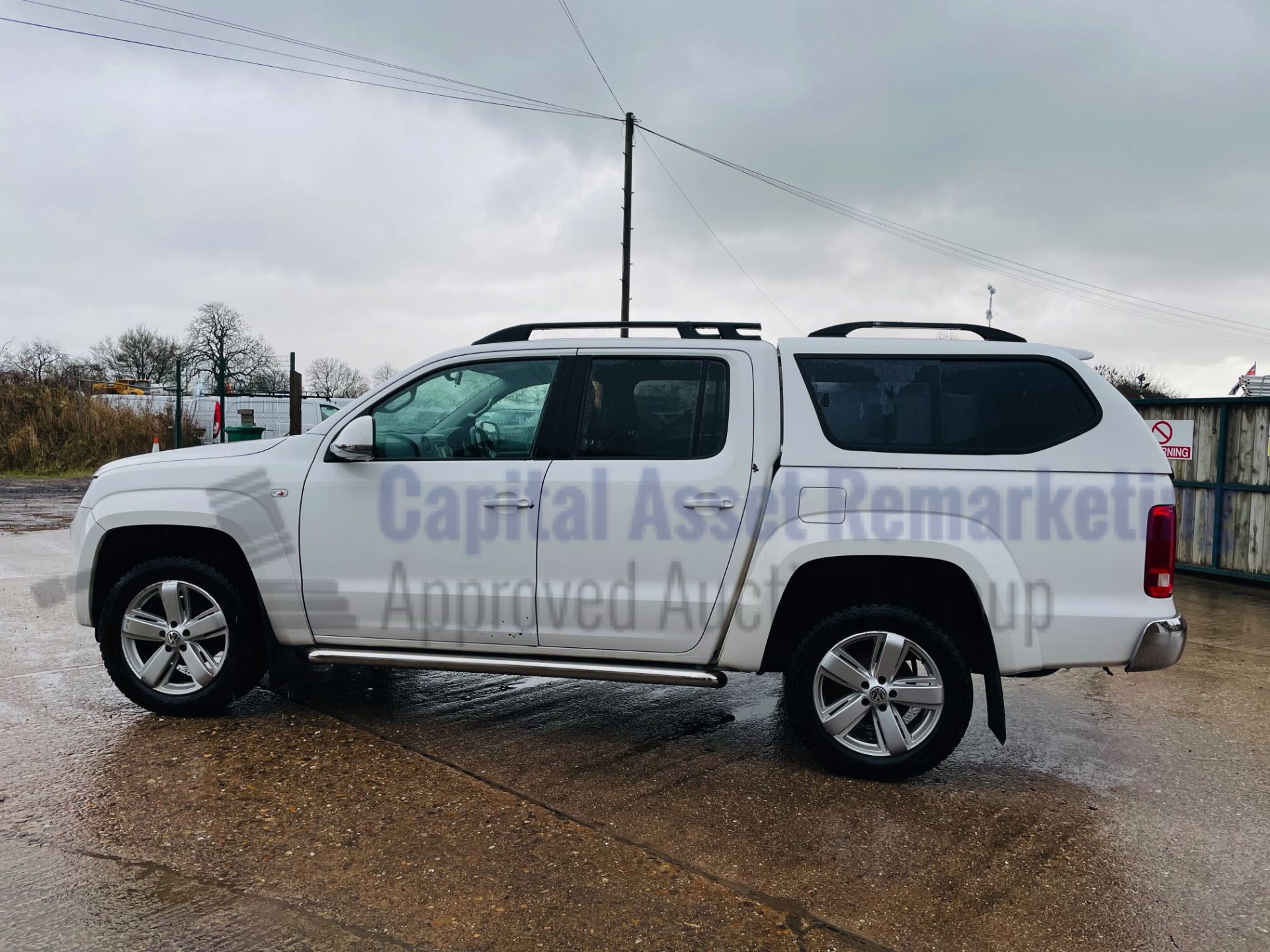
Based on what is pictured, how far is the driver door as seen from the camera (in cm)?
440

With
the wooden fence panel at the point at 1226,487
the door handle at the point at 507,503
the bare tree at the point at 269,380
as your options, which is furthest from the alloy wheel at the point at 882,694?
the bare tree at the point at 269,380

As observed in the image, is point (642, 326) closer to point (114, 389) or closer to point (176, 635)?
point (176, 635)

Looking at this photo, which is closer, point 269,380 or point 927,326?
point 927,326

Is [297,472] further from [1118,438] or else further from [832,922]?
[1118,438]

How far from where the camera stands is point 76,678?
556 centimetres

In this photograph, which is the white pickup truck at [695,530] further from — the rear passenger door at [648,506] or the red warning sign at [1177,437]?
the red warning sign at [1177,437]

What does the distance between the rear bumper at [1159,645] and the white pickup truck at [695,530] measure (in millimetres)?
14

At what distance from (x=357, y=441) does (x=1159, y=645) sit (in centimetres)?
356

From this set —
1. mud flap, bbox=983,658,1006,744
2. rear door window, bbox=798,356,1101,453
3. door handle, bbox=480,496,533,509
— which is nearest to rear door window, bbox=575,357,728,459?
door handle, bbox=480,496,533,509

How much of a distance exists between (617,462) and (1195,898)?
2707 mm

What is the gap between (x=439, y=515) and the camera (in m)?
4.45

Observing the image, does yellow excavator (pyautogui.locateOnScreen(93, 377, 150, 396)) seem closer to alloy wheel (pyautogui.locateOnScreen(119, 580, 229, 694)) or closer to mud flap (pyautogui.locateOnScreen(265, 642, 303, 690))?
alloy wheel (pyautogui.locateOnScreen(119, 580, 229, 694))

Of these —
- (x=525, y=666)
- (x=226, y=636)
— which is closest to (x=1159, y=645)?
(x=525, y=666)

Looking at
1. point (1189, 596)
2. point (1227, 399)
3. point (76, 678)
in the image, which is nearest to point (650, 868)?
point (76, 678)
